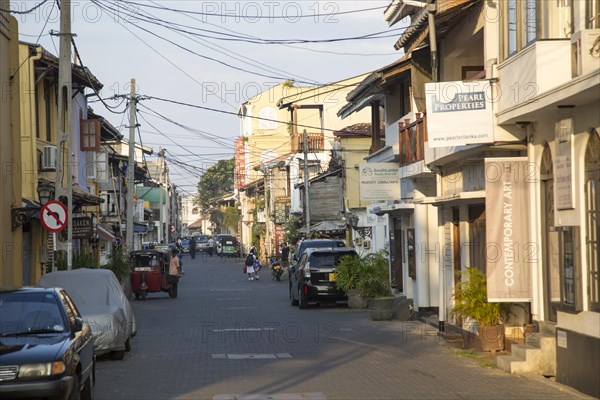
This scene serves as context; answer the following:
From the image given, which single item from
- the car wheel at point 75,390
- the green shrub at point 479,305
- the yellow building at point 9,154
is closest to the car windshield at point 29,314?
the car wheel at point 75,390

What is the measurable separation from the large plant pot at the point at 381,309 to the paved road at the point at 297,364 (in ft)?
1.16

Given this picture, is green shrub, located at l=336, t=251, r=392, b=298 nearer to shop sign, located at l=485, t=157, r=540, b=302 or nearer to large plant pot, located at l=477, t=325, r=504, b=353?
large plant pot, located at l=477, t=325, r=504, b=353

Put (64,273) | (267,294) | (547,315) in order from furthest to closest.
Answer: (267,294), (64,273), (547,315)

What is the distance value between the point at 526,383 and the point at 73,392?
678 centimetres

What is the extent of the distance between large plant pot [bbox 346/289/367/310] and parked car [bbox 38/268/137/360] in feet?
40.3

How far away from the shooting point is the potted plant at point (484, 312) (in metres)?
17.9

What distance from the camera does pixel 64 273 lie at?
1944cm

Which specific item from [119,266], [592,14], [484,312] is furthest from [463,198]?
[119,266]

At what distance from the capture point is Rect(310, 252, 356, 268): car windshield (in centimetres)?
3181

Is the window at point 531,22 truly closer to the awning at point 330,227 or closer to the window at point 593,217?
the window at point 593,217

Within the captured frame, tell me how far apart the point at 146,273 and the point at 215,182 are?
107812 mm

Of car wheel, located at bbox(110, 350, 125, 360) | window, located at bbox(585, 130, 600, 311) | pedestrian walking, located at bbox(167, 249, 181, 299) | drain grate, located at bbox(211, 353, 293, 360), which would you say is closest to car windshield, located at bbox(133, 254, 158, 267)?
pedestrian walking, located at bbox(167, 249, 181, 299)

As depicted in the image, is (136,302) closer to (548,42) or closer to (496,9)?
(496,9)

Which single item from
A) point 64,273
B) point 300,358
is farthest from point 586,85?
point 64,273
